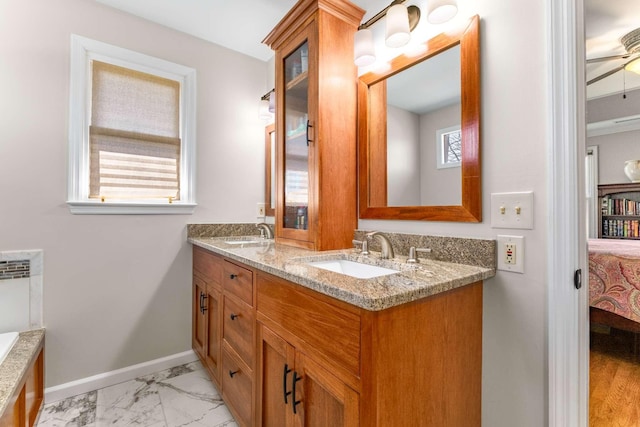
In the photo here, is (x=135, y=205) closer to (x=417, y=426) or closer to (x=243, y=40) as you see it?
(x=243, y=40)

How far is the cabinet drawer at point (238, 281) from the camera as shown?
4.35ft

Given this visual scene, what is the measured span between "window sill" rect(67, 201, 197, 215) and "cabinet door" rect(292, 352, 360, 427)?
5.03ft

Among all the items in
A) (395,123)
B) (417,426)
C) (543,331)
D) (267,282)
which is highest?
(395,123)

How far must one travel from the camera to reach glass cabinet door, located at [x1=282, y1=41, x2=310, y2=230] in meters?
1.68

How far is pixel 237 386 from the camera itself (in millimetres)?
1445

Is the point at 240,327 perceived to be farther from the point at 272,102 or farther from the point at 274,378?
the point at 272,102

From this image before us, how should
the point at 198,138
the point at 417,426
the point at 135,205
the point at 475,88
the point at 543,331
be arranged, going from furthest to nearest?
the point at 198,138 < the point at 135,205 < the point at 475,88 < the point at 543,331 < the point at 417,426

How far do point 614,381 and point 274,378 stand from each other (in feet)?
7.32

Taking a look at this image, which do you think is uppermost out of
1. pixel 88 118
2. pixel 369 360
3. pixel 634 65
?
pixel 634 65

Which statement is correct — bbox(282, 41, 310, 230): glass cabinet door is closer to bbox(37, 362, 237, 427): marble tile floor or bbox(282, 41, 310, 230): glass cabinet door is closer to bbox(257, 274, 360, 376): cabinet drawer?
bbox(257, 274, 360, 376): cabinet drawer

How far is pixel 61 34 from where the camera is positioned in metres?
1.74

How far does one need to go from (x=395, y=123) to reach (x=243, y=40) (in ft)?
4.81

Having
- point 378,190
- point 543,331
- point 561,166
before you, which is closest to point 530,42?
point 561,166

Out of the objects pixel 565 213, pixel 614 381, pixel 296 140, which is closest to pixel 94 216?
pixel 296 140
